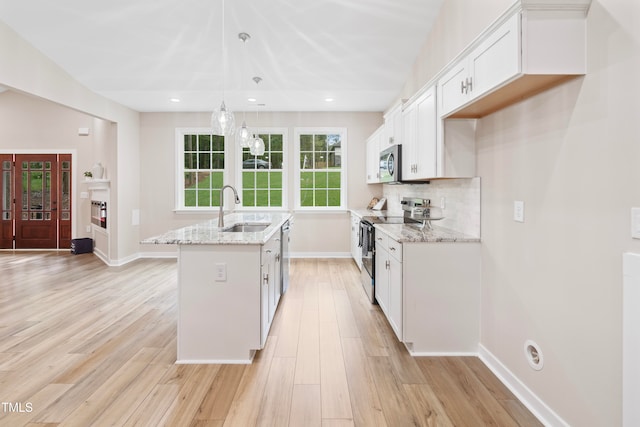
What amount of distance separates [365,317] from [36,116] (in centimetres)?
758

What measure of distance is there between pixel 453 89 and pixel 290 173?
4.19m

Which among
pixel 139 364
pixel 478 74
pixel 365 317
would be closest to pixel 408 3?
pixel 478 74

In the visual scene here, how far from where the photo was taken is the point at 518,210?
79.4 inches

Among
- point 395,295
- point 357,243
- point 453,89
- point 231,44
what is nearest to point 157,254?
point 357,243

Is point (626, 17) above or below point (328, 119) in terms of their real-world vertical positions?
below

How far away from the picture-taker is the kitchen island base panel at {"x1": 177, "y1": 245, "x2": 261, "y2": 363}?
2359mm

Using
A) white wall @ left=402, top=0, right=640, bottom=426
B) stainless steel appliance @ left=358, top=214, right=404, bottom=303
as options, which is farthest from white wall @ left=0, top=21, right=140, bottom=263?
white wall @ left=402, top=0, right=640, bottom=426

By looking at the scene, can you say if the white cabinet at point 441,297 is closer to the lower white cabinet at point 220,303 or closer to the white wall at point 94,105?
the lower white cabinet at point 220,303

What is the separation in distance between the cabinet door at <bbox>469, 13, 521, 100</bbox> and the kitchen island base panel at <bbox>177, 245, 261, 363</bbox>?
1765 millimetres

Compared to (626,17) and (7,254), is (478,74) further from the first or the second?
(7,254)

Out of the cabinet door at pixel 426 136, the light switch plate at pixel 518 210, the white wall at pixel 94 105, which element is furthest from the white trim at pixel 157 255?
the light switch plate at pixel 518 210

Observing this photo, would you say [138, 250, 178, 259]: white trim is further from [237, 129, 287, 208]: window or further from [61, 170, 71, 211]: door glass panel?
[61, 170, 71, 211]: door glass panel

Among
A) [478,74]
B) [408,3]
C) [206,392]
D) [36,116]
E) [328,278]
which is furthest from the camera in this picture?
[36,116]

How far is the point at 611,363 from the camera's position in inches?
55.1
